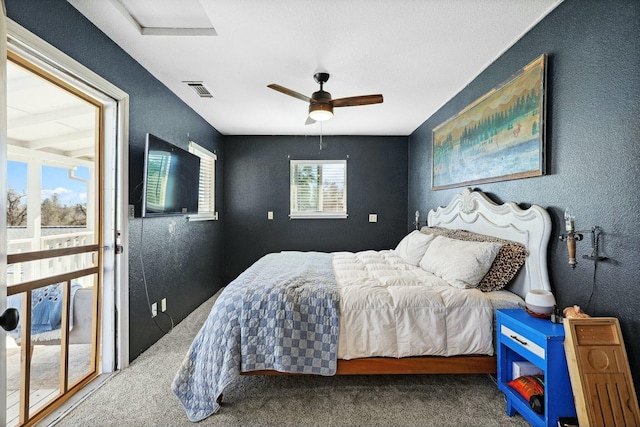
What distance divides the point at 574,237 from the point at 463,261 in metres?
0.70

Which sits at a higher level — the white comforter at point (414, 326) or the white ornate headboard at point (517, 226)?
the white ornate headboard at point (517, 226)

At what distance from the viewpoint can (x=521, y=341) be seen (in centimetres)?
170

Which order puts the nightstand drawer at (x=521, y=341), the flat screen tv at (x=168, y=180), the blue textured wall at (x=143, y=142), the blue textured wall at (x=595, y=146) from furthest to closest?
the flat screen tv at (x=168, y=180), the blue textured wall at (x=143, y=142), the nightstand drawer at (x=521, y=341), the blue textured wall at (x=595, y=146)

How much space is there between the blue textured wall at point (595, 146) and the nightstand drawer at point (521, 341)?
39cm

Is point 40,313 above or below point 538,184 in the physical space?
below

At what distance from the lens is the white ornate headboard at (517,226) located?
1957 mm

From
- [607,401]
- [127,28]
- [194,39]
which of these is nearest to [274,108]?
[194,39]

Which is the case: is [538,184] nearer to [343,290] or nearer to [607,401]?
[607,401]

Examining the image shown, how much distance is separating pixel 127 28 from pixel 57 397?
2.51 meters

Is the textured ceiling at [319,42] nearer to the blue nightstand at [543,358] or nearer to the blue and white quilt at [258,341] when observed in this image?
the blue and white quilt at [258,341]

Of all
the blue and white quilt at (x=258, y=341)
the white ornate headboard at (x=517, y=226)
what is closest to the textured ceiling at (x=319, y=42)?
the white ornate headboard at (x=517, y=226)

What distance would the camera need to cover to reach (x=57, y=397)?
1961 millimetres

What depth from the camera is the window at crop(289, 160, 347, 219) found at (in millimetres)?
5012

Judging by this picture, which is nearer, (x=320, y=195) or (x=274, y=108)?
(x=274, y=108)
